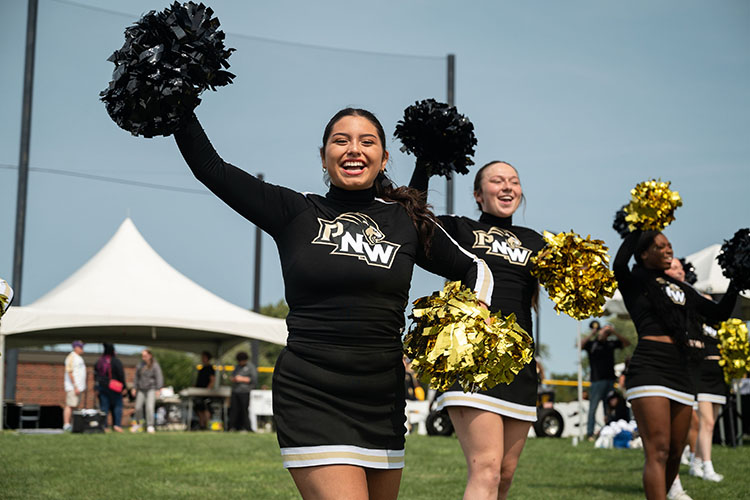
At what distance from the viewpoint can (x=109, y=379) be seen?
678 inches

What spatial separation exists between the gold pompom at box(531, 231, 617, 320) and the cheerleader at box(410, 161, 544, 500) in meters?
0.10

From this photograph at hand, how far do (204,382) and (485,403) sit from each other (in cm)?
1645

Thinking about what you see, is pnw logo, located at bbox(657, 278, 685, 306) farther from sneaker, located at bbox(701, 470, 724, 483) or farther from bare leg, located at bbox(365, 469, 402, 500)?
bare leg, located at bbox(365, 469, 402, 500)

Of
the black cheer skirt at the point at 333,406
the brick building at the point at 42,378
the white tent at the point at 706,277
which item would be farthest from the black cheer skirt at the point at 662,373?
the brick building at the point at 42,378

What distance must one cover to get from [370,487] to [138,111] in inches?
55.7

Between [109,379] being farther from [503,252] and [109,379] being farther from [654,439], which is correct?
[503,252]

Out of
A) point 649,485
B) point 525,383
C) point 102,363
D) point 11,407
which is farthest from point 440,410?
point 11,407

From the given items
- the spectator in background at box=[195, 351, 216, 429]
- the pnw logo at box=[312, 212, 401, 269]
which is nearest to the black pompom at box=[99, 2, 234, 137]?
the pnw logo at box=[312, 212, 401, 269]

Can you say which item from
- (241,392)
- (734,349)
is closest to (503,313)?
(734,349)

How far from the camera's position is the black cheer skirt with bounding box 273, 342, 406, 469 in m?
2.93

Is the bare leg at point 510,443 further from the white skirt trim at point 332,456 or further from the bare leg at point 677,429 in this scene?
the bare leg at point 677,429

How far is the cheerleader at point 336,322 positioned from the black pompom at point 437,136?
4.93 feet

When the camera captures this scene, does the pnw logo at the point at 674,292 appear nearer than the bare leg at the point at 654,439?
No

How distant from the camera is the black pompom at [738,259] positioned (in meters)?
6.28
